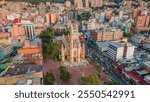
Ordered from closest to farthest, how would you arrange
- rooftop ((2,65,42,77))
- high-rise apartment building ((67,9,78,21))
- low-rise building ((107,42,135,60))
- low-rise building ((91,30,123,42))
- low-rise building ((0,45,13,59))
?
1. rooftop ((2,65,42,77))
2. low-rise building ((107,42,135,60))
3. low-rise building ((0,45,13,59))
4. low-rise building ((91,30,123,42))
5. high-rise apartment building ((67,9,78,21))

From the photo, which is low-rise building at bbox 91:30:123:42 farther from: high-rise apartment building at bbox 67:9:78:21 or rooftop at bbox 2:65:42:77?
high-rise apartment building at bbox 67:9:78:21

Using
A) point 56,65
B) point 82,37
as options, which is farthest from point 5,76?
point 82,37

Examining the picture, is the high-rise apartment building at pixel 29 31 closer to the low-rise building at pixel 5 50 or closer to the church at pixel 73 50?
the low-rise building at pixel 5 50

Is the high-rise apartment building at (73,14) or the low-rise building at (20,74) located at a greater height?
the high-rise apartment building at (73,14)

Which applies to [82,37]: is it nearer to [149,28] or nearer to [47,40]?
[47,40]

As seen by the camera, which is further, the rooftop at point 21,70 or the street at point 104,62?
the street at point 104,62

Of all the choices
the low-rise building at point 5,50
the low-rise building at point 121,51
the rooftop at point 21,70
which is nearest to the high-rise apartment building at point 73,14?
the low-rise building at point 5,50

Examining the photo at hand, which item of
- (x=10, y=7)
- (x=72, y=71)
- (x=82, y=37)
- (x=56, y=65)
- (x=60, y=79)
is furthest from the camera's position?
(x=10, y=7)

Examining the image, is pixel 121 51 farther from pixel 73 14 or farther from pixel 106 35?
pixel 73 14

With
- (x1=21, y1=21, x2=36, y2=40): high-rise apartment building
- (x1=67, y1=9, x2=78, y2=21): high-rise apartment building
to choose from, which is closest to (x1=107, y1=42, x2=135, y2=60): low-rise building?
(x1=21, y1=21, x2=36, y2=40): high-rise apartment building
